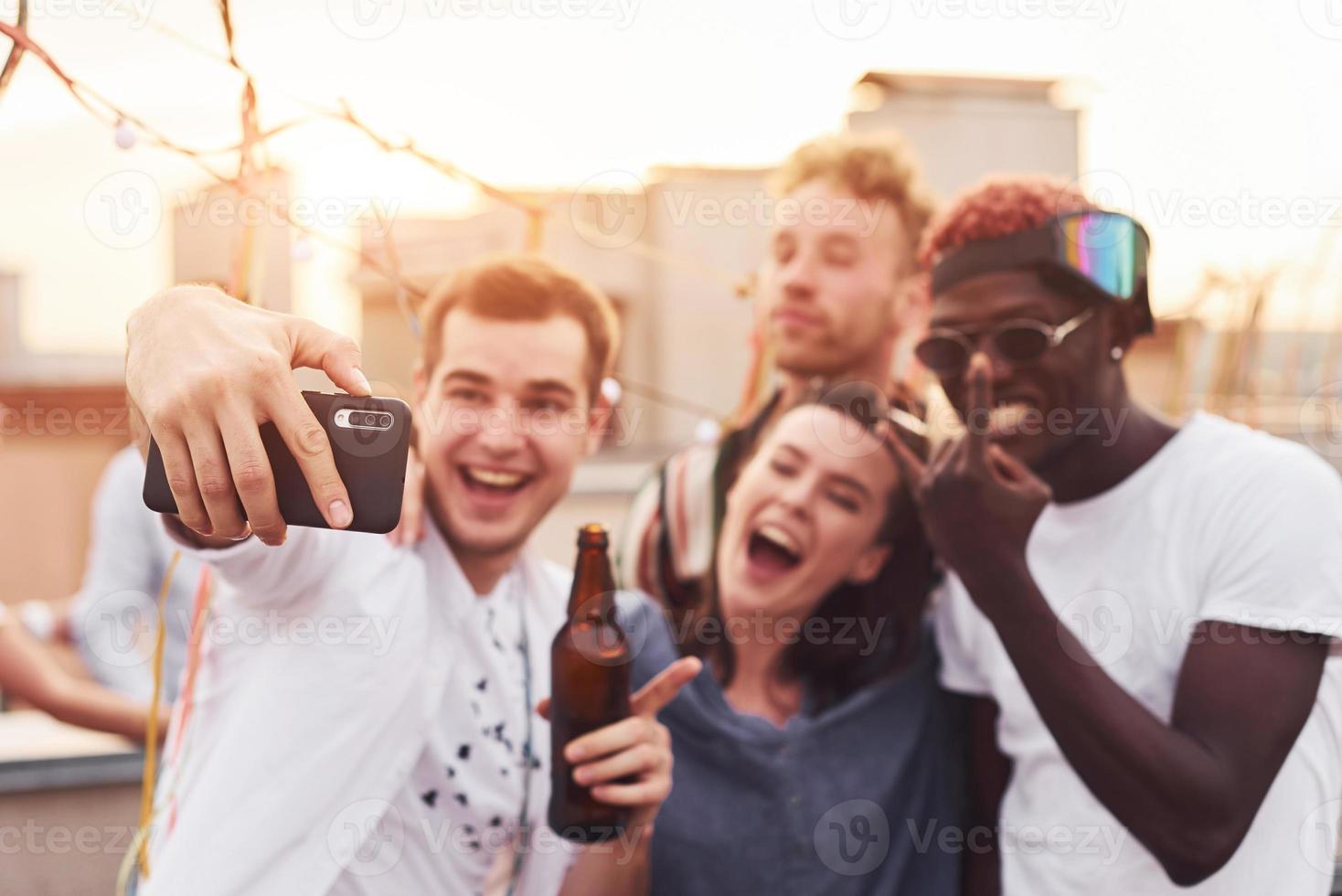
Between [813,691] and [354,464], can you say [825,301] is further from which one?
[354,464]

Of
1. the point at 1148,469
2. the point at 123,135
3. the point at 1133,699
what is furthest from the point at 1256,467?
the point at 123,135

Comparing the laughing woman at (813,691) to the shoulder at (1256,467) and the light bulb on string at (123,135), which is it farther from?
the light bulb on string at (123,135)

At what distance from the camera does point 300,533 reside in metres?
1.43

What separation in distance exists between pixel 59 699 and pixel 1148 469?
9.00ft

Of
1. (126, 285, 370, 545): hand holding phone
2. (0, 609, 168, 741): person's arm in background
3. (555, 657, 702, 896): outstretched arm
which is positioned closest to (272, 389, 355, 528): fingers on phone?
(126, 285, 370, 545): hand holding phone

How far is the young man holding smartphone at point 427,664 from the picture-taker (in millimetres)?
1471

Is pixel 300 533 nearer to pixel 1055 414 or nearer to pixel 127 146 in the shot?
pixel 127 146

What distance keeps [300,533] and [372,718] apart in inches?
13.1

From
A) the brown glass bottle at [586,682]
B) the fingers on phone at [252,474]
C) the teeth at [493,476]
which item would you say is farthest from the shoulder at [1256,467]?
the fingers on phone at [252,474]

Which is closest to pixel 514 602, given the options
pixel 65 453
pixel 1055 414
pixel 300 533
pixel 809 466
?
pixel 300 533

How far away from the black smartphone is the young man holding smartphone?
39 millimetres

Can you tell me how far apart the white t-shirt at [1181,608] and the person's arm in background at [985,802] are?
0.07 meters

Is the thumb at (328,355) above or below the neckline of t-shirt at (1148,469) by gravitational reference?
above

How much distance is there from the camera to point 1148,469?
5.70ft
